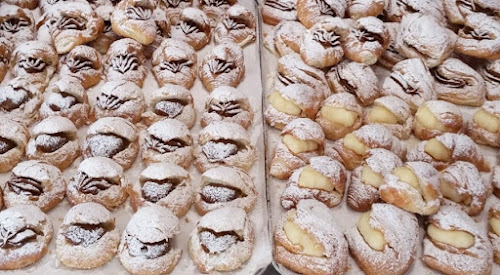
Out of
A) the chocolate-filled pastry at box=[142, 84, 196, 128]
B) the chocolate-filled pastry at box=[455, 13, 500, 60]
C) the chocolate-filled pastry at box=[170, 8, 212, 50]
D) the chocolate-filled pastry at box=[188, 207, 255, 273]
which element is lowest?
the chocolate-filled pastry at box=[188, 207, 255, 273]

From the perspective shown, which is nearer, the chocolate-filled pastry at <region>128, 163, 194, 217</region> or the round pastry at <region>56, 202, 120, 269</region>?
the round pastry at <region>56, 202, 120, 269</region>

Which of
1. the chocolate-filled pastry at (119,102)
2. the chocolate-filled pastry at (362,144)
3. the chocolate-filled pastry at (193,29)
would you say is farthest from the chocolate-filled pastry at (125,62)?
the chocolate-filled pastry at (362,144)

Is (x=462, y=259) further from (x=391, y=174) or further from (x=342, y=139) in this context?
(x=342, y=139)

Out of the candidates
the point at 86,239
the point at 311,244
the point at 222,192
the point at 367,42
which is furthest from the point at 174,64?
the point at 311,244

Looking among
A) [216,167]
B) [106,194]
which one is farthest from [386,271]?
[106,194]

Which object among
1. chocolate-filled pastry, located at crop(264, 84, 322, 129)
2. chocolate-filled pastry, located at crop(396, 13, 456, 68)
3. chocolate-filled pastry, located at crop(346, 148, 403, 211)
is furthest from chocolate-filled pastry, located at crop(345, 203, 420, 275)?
chocolate-filled pastry, located at crop(396, 13, 456, 68)

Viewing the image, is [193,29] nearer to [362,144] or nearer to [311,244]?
[362,144]

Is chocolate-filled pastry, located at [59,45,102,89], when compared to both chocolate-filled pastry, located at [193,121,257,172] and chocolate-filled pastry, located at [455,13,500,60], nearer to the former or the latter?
chocolate-filled pastry, located at [193,121,257,172]

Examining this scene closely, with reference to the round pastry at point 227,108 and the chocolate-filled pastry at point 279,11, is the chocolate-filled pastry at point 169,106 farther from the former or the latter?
the chocolate-filled pastry at point 279,11
